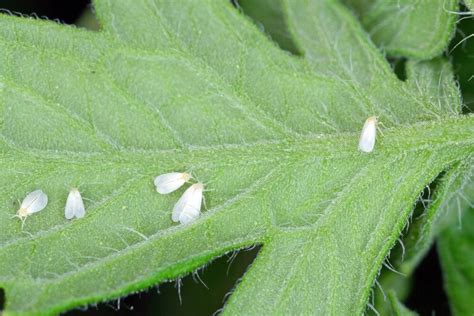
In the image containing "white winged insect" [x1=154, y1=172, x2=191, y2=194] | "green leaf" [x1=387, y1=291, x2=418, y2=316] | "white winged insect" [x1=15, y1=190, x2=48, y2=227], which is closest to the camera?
"white winged insect" [x1=15, y1=190, x2=48, y2=227]

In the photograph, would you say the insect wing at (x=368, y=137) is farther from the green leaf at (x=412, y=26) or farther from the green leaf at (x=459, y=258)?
the green leaf at (x=459, y=258)

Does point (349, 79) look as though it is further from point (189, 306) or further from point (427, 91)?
point (189, 306)

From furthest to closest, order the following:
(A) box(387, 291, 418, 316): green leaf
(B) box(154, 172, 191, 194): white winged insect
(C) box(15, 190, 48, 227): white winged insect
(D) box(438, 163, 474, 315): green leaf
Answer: (D) box(438, 163, 474, 315): green leaf < (A) box(387, 291, 418, 316): green leaf < (B) box(154, 172, 191, 194): white winged insect < (C) box(15, 190, 48, 227): white winged insect

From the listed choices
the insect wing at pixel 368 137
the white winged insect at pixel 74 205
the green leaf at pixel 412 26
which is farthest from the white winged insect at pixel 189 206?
the green leaf at pixel 412 26

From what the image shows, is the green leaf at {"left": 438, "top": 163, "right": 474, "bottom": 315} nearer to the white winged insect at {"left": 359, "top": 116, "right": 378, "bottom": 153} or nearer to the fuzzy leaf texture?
the fuzzy leaf texture

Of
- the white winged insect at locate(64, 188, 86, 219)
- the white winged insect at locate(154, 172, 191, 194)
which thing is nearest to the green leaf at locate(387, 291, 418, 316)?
the white winged insect at locate(154, 172, 191, 194)

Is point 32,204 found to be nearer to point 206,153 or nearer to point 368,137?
point 206,153

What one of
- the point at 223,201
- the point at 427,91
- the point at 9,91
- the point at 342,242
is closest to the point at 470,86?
the point at 427,91
